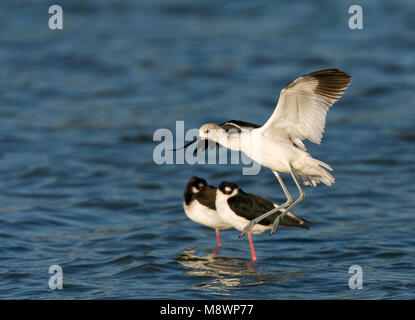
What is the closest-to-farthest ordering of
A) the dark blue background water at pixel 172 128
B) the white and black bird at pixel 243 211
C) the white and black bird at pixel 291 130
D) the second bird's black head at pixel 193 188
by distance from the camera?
the white and black bird at pixel 291 130
the dark blue background water at pixel 172 128
the white and black bird at pixel 243 211
the second bird's black head at pixel 193 188

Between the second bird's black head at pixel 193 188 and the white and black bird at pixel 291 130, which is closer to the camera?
the white and black bird at pixel 291 130

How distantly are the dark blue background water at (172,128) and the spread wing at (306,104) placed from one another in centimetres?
168

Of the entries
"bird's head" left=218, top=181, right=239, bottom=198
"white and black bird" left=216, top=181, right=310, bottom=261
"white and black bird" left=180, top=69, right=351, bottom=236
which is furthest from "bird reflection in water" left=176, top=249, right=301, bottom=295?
"white and black bird" left=180, top=69, right=351, bottom=236

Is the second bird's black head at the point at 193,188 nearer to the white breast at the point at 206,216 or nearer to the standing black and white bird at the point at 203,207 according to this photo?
the standing black and white bird at the point at 203,207

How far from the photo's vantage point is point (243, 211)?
8.93 meters

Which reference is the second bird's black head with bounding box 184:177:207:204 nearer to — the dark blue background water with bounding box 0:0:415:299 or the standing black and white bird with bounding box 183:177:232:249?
the standing black and white bird with bounding box 183:177:232:249

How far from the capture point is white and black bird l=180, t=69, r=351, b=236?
23.0 ft

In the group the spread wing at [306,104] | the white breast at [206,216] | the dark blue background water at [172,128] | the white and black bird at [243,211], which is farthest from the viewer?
the white breast at [206,216]

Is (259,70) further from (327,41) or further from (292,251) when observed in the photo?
(292,251)

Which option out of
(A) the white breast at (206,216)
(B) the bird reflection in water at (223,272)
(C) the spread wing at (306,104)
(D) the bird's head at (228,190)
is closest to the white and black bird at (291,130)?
(C) the spread wing at (306,104)

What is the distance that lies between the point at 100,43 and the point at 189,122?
20.7ft

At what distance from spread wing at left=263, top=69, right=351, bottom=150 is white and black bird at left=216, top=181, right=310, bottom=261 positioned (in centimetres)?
158

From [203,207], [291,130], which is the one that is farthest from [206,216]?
[291,130]

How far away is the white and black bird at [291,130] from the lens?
702cm
